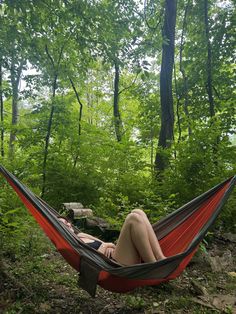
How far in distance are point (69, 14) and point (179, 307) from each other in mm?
3129

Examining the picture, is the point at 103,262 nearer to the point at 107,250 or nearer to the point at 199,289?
the point at 107,250

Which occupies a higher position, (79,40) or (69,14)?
(69,14)

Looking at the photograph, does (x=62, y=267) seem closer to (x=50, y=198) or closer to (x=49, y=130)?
(x=50, y=198)

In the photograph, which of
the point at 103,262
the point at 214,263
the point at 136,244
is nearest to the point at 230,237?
the point at 214,263

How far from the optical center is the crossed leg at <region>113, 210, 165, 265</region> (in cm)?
200

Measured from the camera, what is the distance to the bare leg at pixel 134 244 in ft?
6.56

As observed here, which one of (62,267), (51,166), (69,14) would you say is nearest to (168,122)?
(51,166)

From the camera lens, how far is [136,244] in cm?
203

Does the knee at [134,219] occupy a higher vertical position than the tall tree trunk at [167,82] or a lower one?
lower

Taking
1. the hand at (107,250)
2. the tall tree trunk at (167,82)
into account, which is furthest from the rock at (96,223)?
the tall tree trunk at (167,82)

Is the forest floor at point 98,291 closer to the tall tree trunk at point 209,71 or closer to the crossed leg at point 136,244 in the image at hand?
the crossed leg at point 136,244

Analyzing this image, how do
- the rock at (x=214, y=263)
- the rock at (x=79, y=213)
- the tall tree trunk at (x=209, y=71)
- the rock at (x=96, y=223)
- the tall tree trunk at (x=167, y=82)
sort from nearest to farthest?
the rock at (x=214, y=263) → the rock at (x=96, y=223) → the rock at (x=79, y=213) → the tall tree trunk at (x=167, y=82) → the tall tree trunk at (x=209, y=71)

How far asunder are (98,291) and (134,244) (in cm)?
50

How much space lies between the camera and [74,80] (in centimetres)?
533
